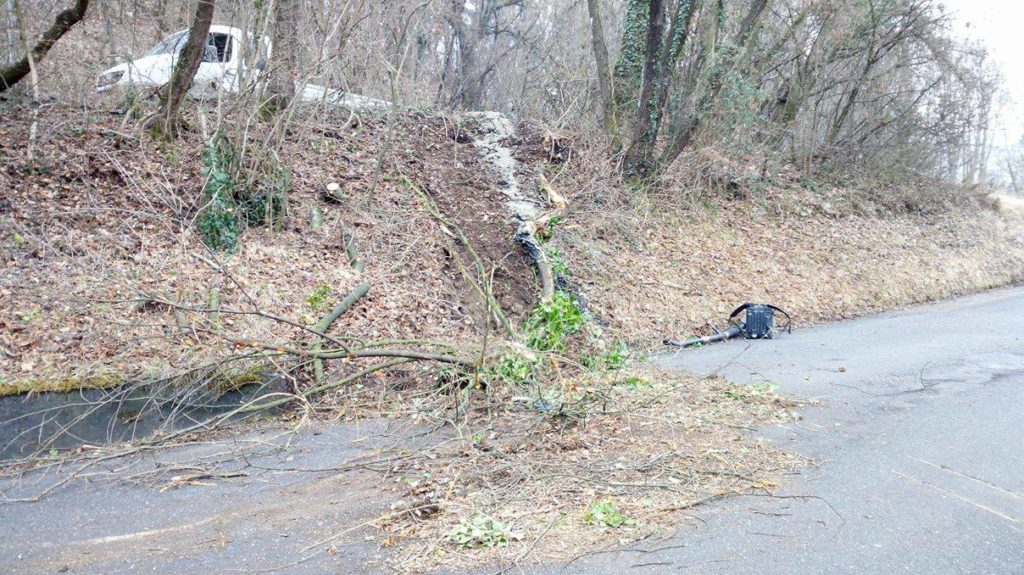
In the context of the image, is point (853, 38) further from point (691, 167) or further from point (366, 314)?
point (366, 314)

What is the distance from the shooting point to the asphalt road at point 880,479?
4.23 meters

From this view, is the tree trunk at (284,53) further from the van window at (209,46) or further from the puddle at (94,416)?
the puddle at (94,416)

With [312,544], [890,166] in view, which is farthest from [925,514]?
[890,166]

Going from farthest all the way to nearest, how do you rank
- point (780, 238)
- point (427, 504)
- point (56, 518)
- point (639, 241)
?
point (780, 238), point (639, 241), point (56, 518), point (427, 504)

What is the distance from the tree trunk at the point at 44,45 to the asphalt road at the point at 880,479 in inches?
395

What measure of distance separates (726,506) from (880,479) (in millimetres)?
1328

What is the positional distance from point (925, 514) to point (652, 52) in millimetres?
12189

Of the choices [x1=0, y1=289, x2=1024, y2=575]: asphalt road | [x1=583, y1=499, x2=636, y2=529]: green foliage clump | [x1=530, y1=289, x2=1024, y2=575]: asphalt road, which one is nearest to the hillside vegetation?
[x1=583, y1=499, x2=636, y2=529]: green foliage clump

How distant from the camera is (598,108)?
16719mm

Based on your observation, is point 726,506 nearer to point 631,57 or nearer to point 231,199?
point 231,199

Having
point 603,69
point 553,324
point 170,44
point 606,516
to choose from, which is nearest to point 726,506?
point 606,516

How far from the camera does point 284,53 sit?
1148 cm

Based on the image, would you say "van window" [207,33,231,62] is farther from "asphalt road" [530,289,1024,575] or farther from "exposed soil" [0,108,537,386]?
"asphalt road" [530,289,1024,575]

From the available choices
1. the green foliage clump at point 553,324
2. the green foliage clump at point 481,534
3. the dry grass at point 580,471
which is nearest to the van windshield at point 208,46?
the green foliage clump at point 553,324
